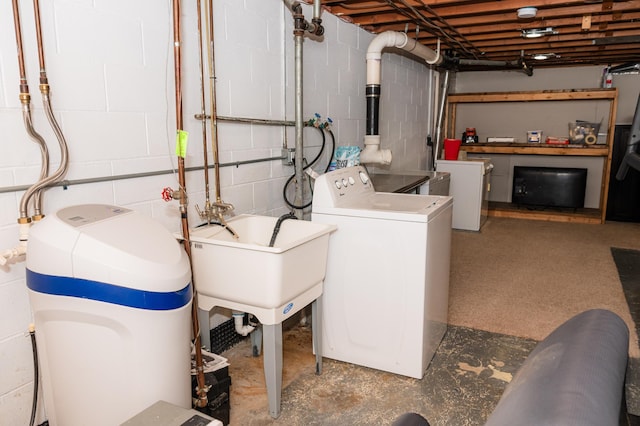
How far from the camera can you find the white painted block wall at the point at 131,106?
1.60m

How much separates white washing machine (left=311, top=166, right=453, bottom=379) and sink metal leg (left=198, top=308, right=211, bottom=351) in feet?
2.02

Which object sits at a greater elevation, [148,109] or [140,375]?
[148,109]

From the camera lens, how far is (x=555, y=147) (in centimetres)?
599

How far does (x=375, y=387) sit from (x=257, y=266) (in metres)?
0.92

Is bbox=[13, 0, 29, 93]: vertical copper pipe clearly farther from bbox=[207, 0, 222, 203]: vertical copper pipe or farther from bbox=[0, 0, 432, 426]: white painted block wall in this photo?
bbox=[207, 0, 222, 203]: vertical copper pipe

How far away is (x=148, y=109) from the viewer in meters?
2.02

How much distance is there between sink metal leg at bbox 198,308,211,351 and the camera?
2.24 meters

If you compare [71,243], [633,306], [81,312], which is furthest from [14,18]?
[633,306]

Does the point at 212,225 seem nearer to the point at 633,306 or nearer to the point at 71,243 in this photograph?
the point at 71,243

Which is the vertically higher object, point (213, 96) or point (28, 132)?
point (213, 96)

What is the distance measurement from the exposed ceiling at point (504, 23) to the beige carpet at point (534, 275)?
188cm

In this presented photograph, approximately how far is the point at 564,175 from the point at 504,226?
1152mm

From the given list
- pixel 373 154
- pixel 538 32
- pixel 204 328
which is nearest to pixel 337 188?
pixel 204 328

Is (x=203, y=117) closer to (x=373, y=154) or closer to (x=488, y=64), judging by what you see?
(x=373, y=154)
